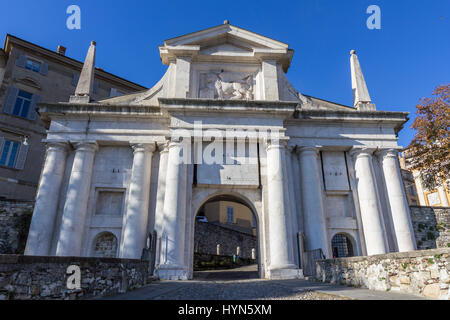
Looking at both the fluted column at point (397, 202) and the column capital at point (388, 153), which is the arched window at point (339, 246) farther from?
the column capital at point (388, 153)

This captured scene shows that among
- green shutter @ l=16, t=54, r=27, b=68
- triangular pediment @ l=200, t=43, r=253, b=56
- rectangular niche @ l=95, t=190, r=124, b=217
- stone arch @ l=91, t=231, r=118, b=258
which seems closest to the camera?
stone arch @ l=91, t=231, r=118, b=258

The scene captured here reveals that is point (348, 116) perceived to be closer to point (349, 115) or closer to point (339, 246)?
point (349, 115)

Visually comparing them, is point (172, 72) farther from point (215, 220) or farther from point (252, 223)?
point (252, 223)

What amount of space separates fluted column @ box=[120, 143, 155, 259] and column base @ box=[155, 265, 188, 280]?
208 centimetres

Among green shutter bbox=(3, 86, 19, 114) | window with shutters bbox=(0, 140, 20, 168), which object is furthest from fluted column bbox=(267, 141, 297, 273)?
green shutter bbox=(3, 86, 19, 114)

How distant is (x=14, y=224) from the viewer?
52.4 ft

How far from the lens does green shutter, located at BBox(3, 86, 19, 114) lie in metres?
22.8

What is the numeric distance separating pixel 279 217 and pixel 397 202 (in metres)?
6.70

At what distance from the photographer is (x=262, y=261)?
1418cm

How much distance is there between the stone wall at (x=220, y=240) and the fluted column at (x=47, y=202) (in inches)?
482

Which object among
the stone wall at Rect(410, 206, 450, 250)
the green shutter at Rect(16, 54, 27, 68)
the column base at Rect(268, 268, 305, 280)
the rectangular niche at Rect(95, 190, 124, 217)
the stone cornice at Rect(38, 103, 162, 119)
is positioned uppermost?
the green shutter at Rect(16, 54, 27, 68)

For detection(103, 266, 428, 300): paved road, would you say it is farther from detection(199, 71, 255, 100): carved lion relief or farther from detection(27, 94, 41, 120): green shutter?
detection(27, 94, 41, 120): green shutter

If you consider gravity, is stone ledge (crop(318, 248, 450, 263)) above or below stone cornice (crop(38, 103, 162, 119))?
below

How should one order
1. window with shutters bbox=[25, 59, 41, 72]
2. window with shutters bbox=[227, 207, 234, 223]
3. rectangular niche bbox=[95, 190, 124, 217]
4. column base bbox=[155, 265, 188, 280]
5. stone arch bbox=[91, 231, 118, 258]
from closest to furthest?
column base bbox=[155, 265, 188, 280] < stone arch bbox=[91, 231, 118, 258] < rectangular niche bbox=[95, 190, 124, 217] < window with shutters bbox=[25, 59, 41, 72] < window with shutters bbox=[227, 207, 234, 223]
